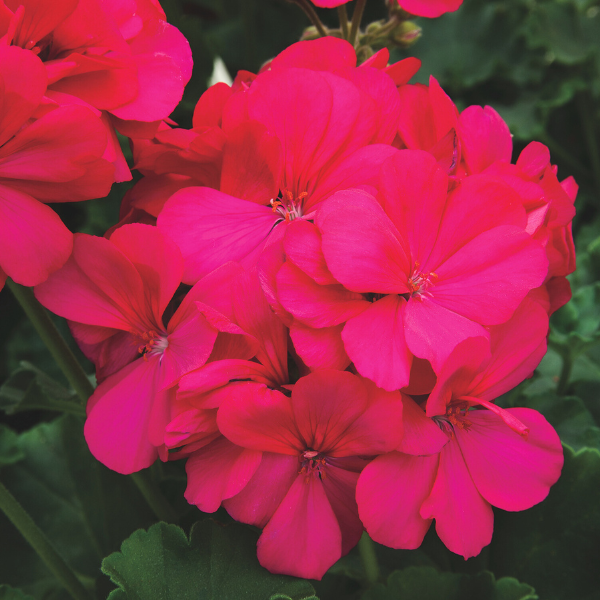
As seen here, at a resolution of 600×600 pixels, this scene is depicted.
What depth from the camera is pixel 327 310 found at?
19.4 inches

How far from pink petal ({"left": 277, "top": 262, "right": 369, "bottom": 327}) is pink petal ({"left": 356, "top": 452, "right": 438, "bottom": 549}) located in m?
0.13

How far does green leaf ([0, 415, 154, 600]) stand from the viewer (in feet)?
3.07

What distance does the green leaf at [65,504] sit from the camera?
936 mm

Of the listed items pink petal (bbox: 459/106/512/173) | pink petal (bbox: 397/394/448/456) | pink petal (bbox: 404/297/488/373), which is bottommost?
pink petal (bbox: 397/394/448/456)

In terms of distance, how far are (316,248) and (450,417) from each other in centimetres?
20

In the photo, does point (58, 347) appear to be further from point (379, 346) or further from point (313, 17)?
point (313, 17)

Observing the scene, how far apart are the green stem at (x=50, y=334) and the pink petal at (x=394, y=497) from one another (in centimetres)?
35

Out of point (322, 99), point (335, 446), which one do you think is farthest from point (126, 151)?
point (335, 446)

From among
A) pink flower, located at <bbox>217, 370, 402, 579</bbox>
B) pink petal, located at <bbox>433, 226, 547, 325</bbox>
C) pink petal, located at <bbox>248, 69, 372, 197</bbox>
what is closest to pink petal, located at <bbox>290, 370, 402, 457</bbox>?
pink flower, located at <bbox>217, 370, 402, 579</bbox>

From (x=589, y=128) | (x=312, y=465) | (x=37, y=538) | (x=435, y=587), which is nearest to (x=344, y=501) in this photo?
(x=312, y=465)

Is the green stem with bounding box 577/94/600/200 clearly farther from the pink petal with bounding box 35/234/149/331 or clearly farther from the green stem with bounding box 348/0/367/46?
the pink petal with bounding box 35/234/149/331

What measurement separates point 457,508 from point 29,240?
16.8 inches

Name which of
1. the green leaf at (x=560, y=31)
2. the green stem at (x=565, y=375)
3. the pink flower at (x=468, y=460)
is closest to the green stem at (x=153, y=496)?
the pink flower at (x=468, y=460)

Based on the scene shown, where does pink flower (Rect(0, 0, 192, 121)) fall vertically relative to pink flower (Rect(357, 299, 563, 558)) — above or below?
above
